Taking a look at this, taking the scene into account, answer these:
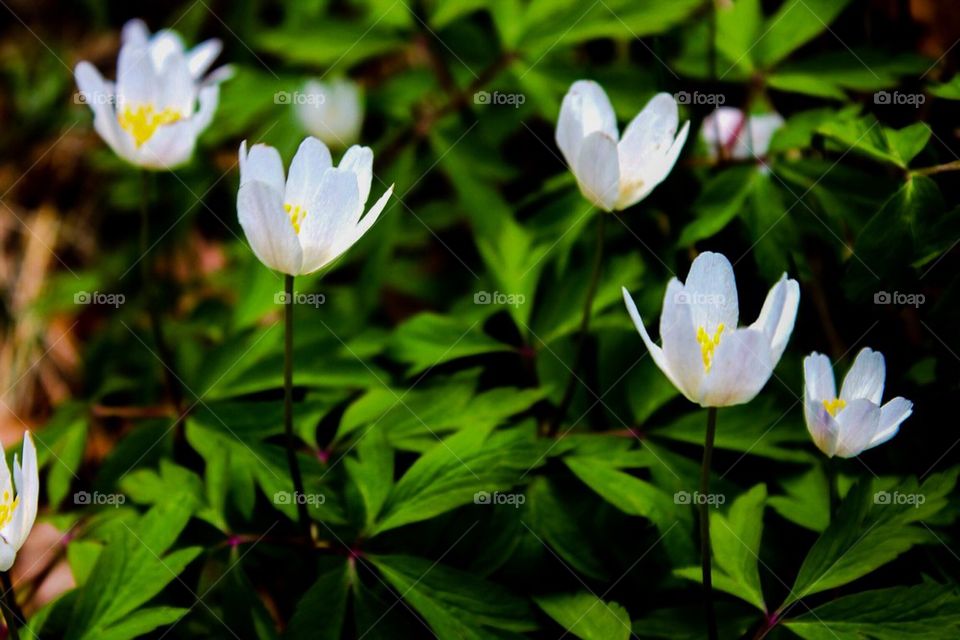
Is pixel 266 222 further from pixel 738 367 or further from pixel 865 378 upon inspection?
pixel 865 378

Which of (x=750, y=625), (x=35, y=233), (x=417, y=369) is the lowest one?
(x=750, y=625)

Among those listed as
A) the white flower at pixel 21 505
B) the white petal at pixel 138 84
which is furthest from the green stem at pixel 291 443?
the white petal at pixel 138 84

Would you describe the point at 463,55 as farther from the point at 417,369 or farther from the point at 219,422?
the point at 219,422

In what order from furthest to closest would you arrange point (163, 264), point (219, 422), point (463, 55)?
point (163, 264) → point (463, 55) → point (219, 422)

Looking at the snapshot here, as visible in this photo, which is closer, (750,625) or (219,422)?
(750,625)

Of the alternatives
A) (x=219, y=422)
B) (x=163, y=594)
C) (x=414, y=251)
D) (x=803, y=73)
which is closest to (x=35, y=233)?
(x=414, y=251)

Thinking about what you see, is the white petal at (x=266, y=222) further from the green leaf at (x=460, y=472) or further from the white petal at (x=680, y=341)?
the white petal at (x=680, y=341)
